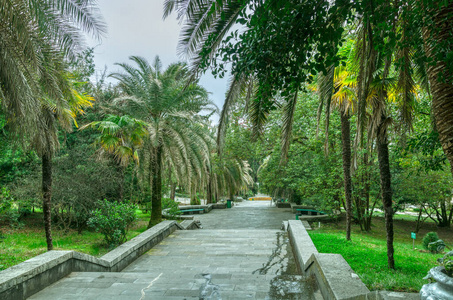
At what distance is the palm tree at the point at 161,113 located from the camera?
1224cm

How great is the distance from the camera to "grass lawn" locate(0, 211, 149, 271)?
8.68 metres

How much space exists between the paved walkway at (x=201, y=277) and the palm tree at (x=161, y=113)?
13.4 feet

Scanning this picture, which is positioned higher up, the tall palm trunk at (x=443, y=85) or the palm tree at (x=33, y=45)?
the palm tree at (x=33, y=45)

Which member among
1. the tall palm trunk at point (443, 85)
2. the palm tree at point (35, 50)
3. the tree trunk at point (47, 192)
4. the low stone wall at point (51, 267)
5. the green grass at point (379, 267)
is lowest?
the green grass at point (379, 267)

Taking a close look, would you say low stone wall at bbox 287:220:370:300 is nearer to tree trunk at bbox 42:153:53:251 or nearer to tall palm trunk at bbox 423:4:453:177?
tall palm trunk at bbox 423:4:453:177

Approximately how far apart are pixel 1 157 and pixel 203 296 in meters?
12.1

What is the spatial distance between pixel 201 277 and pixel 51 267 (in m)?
2.34

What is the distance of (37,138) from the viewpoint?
7387mm

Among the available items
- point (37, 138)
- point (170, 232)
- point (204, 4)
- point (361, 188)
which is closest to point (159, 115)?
point (170, 232)

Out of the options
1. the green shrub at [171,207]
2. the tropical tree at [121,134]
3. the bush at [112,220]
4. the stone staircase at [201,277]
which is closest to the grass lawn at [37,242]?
the bush at [112,220]

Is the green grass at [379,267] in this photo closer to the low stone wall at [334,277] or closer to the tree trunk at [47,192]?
the low stone wall at [334,277]

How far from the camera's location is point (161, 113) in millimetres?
13141

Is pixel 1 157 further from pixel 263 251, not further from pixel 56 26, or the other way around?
pixel 263 251

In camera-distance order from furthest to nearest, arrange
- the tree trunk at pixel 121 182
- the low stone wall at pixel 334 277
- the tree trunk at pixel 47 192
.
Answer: the tree trunk at pixel 121 182 → the tree trunk at pixel 47 192 → the low stone wall at pixel 334 277
